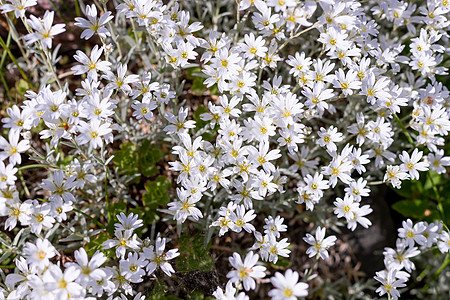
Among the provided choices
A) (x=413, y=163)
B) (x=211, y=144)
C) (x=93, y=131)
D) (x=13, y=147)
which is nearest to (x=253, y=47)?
(x=211, y=144)

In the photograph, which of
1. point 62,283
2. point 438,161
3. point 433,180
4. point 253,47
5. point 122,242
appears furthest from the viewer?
point 433,180

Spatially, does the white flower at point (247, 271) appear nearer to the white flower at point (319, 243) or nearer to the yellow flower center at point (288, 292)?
the yellow flower center at point (288, 292)

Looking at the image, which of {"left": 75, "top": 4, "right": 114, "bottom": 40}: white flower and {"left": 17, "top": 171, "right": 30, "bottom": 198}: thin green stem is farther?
{"left": 17, "top": 171, "right": 30, "bottom": 198}: thin green stem

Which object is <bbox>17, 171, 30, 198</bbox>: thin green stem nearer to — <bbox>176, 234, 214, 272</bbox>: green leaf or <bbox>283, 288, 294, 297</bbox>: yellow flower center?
→ <bbox>176, 234, 214, 272</bbox>: green leaf

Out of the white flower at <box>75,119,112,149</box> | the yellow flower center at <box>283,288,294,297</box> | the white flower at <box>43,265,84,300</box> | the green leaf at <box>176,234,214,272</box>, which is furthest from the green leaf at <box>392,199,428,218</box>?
the white flower at <box>43,265,84,300</box>

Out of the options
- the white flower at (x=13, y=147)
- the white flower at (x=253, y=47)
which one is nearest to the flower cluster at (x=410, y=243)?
the white flower at (x=253, y=47)

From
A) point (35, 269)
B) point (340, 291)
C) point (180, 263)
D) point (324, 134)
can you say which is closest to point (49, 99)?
point (35, 269)

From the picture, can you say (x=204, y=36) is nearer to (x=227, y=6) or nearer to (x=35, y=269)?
(x=227, y=6)

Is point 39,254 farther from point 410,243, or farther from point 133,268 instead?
point 410,243
